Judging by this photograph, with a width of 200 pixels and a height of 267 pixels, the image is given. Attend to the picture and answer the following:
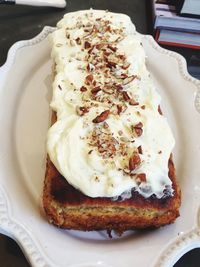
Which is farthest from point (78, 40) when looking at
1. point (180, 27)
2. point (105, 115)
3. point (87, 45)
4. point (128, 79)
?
point (180, 27)

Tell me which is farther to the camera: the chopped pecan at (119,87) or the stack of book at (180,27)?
the stack of book at (180,27)

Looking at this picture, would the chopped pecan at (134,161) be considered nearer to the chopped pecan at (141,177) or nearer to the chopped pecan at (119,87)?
the chopped pecan at (141,177)

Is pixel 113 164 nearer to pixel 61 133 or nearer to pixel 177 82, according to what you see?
pixel 61 133

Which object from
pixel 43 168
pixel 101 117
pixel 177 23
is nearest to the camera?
pixel 101 117

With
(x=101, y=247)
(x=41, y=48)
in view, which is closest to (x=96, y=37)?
(x=41, y=48)

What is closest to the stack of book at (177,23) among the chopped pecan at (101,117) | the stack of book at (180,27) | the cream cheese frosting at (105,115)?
the stack of book at (180,27)

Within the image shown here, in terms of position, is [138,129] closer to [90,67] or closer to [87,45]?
[90,67]
